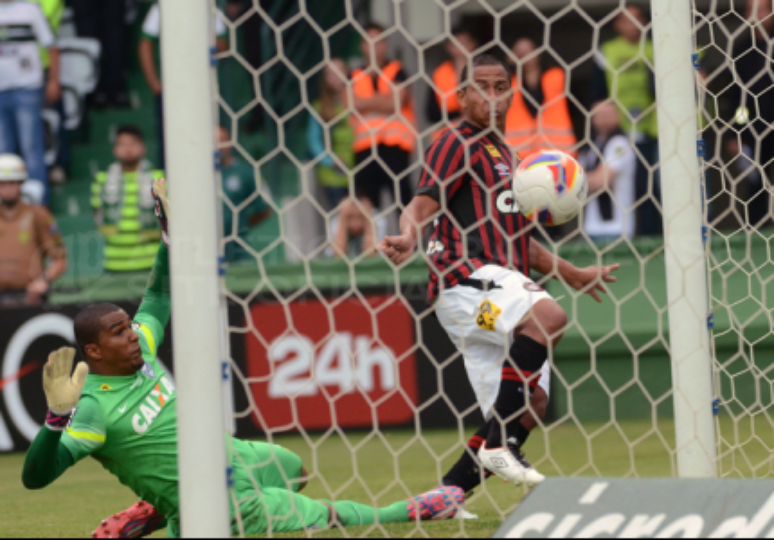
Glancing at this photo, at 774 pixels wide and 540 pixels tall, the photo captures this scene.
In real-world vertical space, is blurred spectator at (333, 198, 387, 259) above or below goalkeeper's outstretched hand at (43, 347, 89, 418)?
above

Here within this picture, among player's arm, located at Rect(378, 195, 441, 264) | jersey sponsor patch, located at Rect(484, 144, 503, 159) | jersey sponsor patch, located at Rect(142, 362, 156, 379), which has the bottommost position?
jersey sponsor patch, located at Rect(142, 362, 156, 379)

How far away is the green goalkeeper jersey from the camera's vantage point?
336cm

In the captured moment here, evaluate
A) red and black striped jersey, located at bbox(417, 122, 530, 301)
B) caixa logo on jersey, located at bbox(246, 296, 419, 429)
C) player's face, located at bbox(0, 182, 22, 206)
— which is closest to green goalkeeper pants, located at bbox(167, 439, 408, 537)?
red and black striped jersey, located at bbox(417, 122, 530, 301)

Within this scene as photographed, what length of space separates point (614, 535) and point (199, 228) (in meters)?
1.23

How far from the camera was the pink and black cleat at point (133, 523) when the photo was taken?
3.56 m

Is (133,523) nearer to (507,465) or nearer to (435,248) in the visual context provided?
(507,465)

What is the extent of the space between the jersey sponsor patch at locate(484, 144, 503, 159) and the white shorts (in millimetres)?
414

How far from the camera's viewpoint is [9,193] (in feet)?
24.2

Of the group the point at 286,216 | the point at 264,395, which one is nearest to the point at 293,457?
the point at 264,395

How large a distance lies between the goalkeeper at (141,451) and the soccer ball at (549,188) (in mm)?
963

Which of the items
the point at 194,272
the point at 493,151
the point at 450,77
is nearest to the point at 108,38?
the point at 450,77

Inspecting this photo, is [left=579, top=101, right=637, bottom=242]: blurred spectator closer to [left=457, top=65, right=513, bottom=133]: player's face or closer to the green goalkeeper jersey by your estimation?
[left=457, top=65, right=513, bottom=133]: player's face

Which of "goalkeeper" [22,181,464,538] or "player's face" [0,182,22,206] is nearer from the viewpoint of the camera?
"goalkeeper" [22,181,464,538]

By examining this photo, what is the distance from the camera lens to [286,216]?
8609 millimetres
